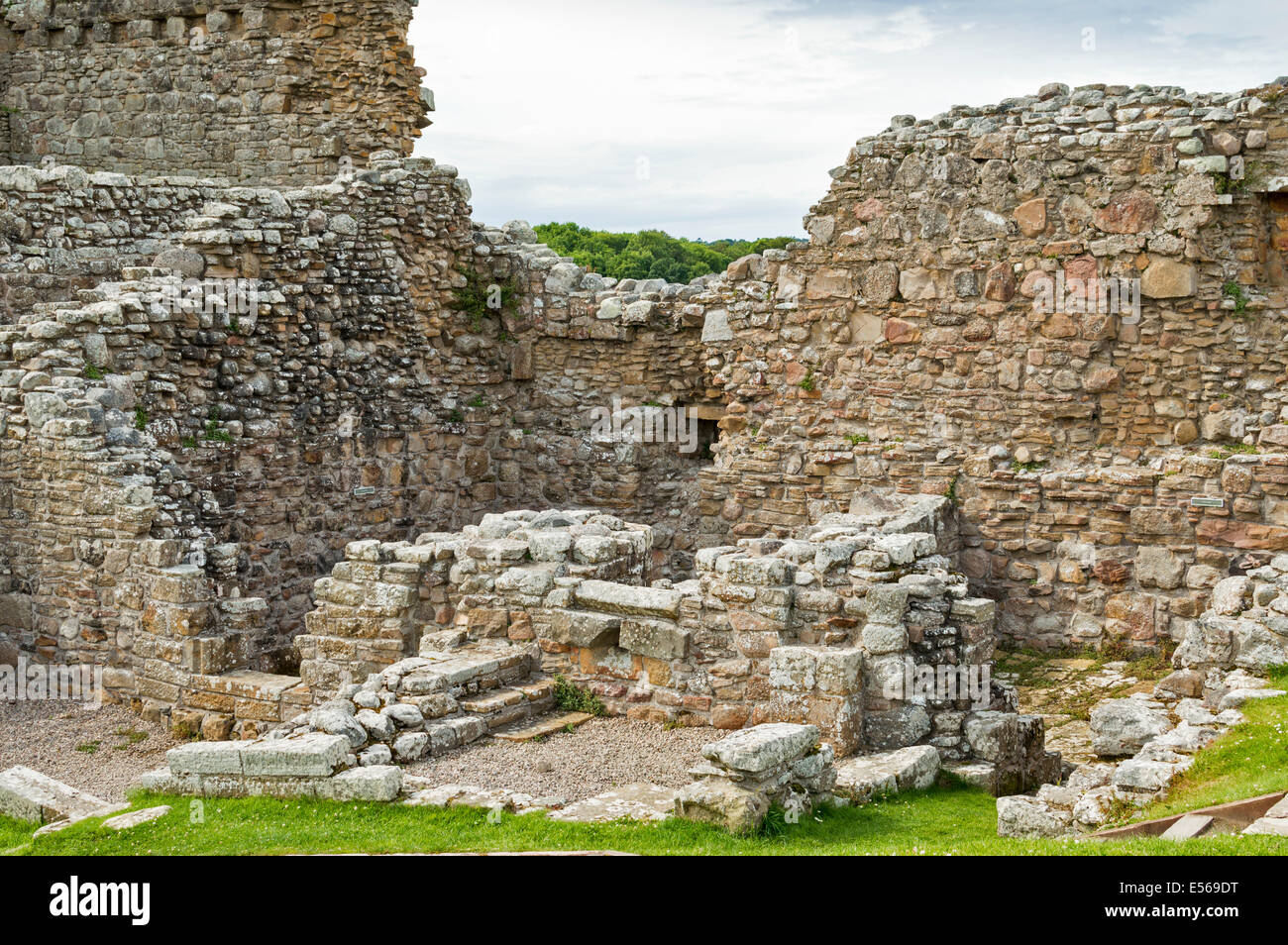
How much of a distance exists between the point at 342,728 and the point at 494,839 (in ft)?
6.54

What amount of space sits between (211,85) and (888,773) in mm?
16424

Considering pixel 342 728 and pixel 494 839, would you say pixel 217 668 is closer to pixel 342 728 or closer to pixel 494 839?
pixel 342 728

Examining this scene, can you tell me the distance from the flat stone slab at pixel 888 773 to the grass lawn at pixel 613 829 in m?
0.12

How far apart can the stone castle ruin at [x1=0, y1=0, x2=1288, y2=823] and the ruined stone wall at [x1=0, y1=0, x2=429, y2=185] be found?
322 centimetres

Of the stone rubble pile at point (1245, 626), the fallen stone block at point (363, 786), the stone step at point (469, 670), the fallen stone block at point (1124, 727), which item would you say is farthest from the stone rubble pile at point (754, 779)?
the stone rubble pile at point (1245, 626)

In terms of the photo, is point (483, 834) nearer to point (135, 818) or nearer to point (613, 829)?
point (613, 829)

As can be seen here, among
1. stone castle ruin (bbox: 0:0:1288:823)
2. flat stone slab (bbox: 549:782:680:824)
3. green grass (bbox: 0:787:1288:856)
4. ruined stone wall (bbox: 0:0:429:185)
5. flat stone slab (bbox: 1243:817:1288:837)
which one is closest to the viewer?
flat stone slab (bbox: 1243:817:1288:837)

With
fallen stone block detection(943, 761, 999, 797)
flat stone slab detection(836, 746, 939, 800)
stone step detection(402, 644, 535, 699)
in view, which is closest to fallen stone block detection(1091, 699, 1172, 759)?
fallen stone block detection(943, 761, 999, 797)

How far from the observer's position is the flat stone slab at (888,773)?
888cm

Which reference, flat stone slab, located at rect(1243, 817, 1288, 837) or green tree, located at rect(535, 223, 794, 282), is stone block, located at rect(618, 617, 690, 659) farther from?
green tree, located at rect(535, 223, 794, 282)

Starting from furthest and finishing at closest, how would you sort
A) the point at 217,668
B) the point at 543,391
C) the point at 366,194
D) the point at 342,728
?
1. the point at 543,391
2. the point at 366,194
3. the point at 217,668
4. the point at 342,728

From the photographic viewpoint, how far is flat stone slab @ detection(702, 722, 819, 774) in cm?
789
